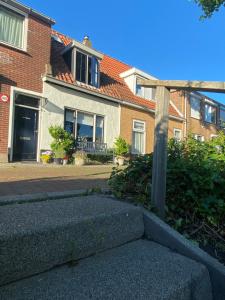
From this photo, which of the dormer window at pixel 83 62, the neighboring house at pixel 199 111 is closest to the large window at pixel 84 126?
the dormer window at pixel 83 62

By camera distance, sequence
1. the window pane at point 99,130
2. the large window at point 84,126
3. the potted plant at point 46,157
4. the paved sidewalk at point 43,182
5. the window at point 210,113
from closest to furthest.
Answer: the paved sidewalk at point 43,182, the potted plant at point 46,157, the large window at point 84,126, the window pane at point 99,130, the window at point 210,113

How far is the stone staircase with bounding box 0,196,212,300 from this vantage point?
153 centimetres

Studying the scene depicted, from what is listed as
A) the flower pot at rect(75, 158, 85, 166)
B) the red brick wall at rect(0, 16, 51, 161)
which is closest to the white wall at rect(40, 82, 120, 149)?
the red brick wall at rect(0, 16, 51, 161)

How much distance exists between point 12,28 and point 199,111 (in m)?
16.2

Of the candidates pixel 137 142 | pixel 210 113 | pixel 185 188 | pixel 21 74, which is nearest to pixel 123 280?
pixel 185 188

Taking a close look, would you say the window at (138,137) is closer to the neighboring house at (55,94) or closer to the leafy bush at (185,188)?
the neighboring house at (55,94)

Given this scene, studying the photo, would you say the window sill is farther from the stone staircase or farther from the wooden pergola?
the stone staircase

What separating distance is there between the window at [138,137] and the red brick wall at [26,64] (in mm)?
6322

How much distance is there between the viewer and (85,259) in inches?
75.5

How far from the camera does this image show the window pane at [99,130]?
12.9 metres

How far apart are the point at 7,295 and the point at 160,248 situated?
130 cm

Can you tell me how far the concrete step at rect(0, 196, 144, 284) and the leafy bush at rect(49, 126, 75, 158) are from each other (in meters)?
7.81

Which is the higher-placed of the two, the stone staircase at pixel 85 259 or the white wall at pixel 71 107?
the white wall at pixel 71 107

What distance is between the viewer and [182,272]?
1.90 meters
